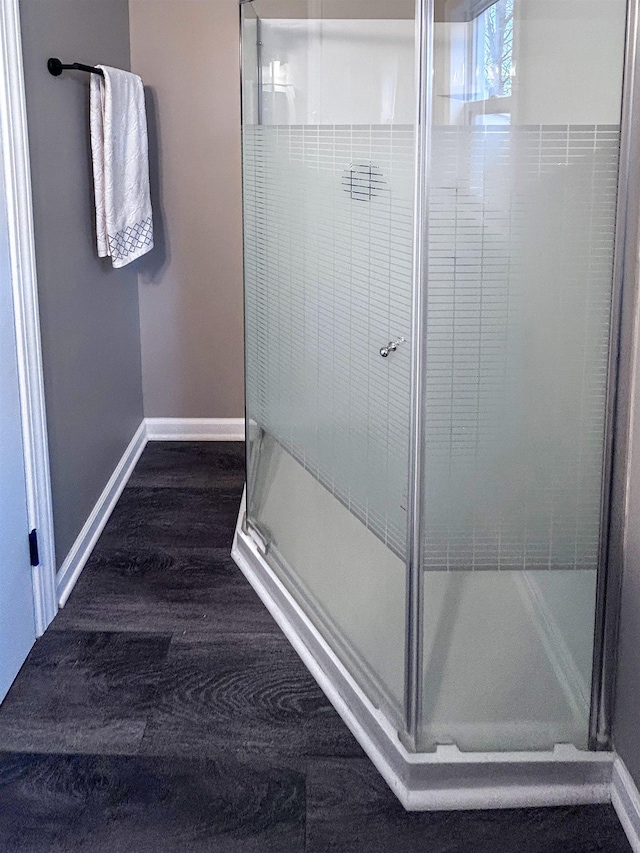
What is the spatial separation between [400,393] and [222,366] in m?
2.27

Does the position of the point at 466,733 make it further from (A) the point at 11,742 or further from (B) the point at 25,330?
(B) the point at 25,330

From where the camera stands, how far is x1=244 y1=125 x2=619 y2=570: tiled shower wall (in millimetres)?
1967

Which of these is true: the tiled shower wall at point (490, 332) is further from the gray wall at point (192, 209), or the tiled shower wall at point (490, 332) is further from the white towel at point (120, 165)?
the gray wall at point (192, 209)

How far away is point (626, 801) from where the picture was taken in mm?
2025

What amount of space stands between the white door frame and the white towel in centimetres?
75

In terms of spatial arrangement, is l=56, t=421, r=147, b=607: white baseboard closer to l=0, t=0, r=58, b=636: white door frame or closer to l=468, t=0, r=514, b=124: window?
l=0, t=0, r=58, b=636: white door frame

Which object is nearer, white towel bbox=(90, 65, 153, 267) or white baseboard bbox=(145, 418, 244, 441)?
white towel bbox=(90, 65, 153, 267)

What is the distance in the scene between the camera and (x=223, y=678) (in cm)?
256

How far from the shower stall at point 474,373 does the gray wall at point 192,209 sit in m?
1.50

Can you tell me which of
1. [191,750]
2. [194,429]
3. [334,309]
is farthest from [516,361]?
[194,429]

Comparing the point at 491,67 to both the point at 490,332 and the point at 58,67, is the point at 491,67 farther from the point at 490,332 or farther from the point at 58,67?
the point at 58,67

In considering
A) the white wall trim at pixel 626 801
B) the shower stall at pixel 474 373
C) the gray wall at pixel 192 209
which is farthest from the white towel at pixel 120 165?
the white wall trim at pixel 626 801

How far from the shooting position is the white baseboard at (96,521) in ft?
9.79

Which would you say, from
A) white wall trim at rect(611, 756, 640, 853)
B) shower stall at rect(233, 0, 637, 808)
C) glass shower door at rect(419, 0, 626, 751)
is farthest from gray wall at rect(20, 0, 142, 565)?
white wall trim at rect(611, 756, 640, 853)
